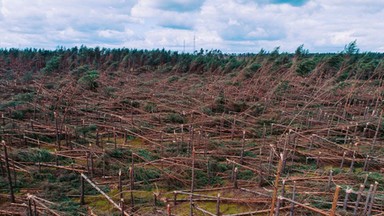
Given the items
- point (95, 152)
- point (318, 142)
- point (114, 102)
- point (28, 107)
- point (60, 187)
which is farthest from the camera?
point (114, 102)

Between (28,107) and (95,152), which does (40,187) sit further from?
(28,107)

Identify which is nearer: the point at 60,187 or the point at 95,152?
the point at 60,187

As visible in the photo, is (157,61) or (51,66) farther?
(157,61)

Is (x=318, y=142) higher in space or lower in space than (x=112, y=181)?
higher

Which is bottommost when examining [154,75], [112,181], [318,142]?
[112,181]

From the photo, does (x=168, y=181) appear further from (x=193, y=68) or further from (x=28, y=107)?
(x=193, y=68)

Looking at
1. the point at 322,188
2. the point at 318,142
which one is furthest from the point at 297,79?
the point at 322,188

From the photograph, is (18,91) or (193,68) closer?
(18,91)

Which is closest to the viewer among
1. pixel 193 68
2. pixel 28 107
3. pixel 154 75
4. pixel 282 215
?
pixel 282 215

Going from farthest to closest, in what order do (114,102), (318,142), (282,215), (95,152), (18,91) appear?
(18,91) < (114,102) < (318,142) < (95,152) < (282,215)

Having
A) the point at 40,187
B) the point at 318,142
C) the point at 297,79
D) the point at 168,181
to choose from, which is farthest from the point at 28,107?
the point at 297,79
